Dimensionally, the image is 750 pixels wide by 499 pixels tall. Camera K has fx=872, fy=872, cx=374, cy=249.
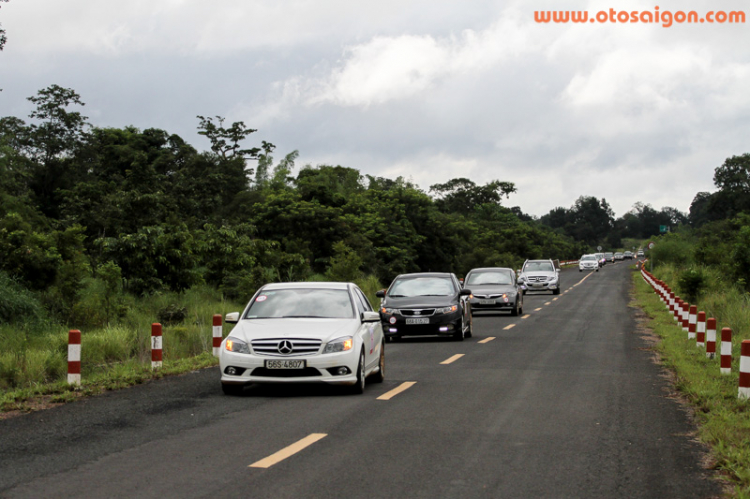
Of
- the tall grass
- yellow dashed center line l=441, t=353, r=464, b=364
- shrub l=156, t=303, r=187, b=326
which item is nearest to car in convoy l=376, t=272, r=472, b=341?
yellow dashed center line l=441, t=353, r=464, b=364

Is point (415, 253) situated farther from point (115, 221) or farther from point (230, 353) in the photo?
point (230, 353)

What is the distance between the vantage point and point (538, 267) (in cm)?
4684

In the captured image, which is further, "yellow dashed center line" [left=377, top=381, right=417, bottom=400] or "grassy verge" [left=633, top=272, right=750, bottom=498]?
"yellow dashed center line" [left=377, top=381, right=417, bottom=400]

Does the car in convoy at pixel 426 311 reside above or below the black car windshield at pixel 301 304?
below

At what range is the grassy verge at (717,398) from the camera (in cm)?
713

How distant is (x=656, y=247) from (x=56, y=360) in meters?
71.2

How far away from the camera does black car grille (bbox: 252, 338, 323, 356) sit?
1084 cm

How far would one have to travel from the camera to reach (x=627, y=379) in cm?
1307

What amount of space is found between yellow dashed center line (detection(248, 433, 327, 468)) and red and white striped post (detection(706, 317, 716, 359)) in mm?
9611

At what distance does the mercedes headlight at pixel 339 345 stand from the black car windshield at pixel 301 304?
2.78 feet

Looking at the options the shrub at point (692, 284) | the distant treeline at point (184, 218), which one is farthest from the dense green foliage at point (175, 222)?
the shrub at point (692, 284)

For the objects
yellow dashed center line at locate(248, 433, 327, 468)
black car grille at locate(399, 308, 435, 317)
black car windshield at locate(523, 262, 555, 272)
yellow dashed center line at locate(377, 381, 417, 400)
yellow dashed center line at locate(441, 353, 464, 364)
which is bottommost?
yellow dashed center line at locate(441, 353, 464, 364)

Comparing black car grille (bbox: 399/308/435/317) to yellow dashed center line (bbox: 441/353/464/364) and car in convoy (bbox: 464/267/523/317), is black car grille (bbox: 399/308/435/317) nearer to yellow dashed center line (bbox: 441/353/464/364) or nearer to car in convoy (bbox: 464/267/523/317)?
yellow dashed center line (bbox: 441/353/464/364)

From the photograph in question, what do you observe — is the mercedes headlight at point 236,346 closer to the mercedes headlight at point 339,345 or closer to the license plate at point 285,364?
the license plate at point 285,364
